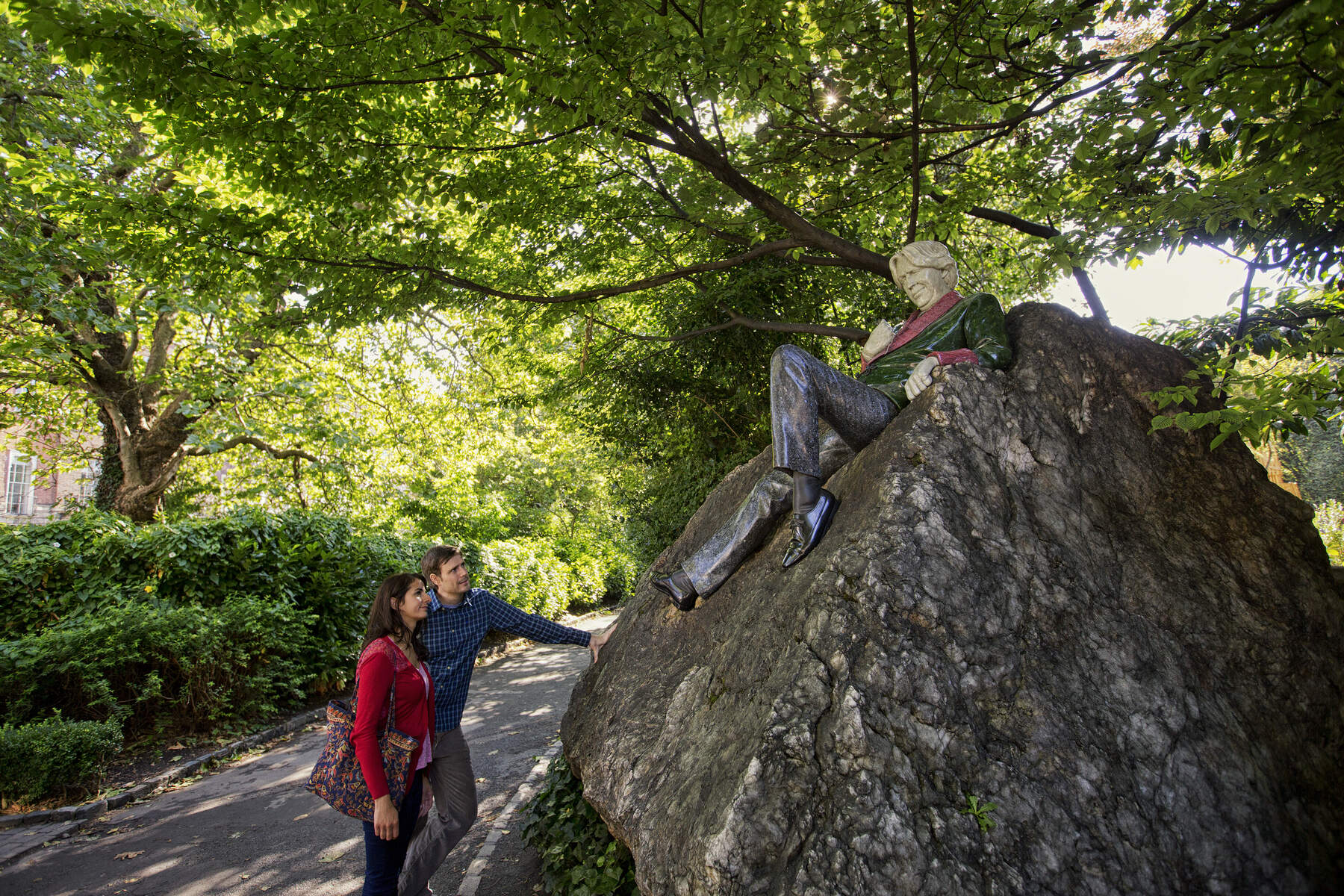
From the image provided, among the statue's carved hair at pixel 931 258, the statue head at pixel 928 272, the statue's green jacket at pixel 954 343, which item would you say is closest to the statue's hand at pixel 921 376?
the statue's green jacket at pixel 954 343

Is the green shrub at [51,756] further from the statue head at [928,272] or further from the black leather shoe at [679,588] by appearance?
the statue head at [928,272]

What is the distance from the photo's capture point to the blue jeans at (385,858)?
3.52m

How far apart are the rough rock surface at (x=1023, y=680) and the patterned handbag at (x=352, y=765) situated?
91 centimetres

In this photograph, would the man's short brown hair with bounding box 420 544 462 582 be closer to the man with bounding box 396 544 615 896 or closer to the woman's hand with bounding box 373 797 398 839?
the man with bounding box 396 544 615 896

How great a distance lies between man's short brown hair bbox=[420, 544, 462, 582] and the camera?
13.7 feet

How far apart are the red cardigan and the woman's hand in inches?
1.5

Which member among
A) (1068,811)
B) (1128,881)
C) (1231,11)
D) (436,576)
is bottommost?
(1128,881)

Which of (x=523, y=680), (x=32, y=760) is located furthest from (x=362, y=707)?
(x=523, y=680)

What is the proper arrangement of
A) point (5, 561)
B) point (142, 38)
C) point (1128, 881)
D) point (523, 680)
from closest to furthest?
1. point (1128, 881)
2. point (142, 38)
3. point (5, 561)
4. point (523, 680)

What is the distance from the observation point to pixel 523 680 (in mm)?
12000

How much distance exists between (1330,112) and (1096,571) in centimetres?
254

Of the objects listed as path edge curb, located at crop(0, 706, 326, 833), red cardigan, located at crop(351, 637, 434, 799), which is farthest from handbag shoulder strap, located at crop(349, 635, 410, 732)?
path edge curb, located at crop(0, 706, 326, 833)

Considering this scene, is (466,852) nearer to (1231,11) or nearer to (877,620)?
(877,620)

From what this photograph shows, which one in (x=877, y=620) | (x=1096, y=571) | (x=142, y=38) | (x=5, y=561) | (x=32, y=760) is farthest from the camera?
(x=5, y=561)
